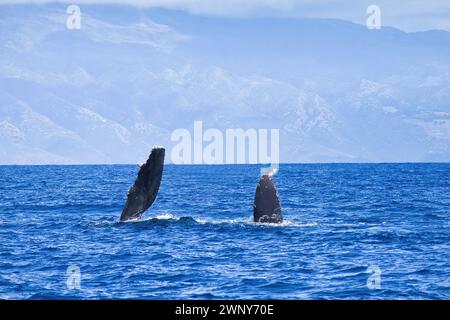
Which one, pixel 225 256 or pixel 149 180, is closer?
pixel 225 256

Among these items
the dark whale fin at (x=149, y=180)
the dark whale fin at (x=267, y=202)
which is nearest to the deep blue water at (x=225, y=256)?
the dark whale fin at (x=267, y=202)

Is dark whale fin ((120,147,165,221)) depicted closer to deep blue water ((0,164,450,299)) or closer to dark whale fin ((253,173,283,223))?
deep blue water ((0,164,450,299))

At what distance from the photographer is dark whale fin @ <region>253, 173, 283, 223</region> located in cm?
3262

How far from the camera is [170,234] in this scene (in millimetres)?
34938

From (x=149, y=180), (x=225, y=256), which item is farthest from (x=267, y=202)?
(x=225, y=256)

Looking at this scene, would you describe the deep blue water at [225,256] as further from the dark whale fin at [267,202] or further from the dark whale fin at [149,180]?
the dark whale fin at [149,180]

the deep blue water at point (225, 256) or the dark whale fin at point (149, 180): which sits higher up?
the dark whale fin at point (149, 180)

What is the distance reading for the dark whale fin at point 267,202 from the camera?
32625 mm

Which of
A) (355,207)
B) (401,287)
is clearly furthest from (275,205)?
(355,207)

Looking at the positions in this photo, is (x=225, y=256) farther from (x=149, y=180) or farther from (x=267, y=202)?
(x=267, y=202)

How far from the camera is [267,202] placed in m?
34.3

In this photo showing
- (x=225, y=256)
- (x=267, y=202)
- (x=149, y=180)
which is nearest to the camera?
(x=225, y=256)

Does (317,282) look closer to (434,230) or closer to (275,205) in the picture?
(275,205)

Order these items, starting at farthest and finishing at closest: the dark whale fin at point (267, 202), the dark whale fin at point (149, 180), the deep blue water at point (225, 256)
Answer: the dark whale fin at point (267, 202)
the dark whale fin at point (149, 180)
the deep blue water at point (225, 256)
